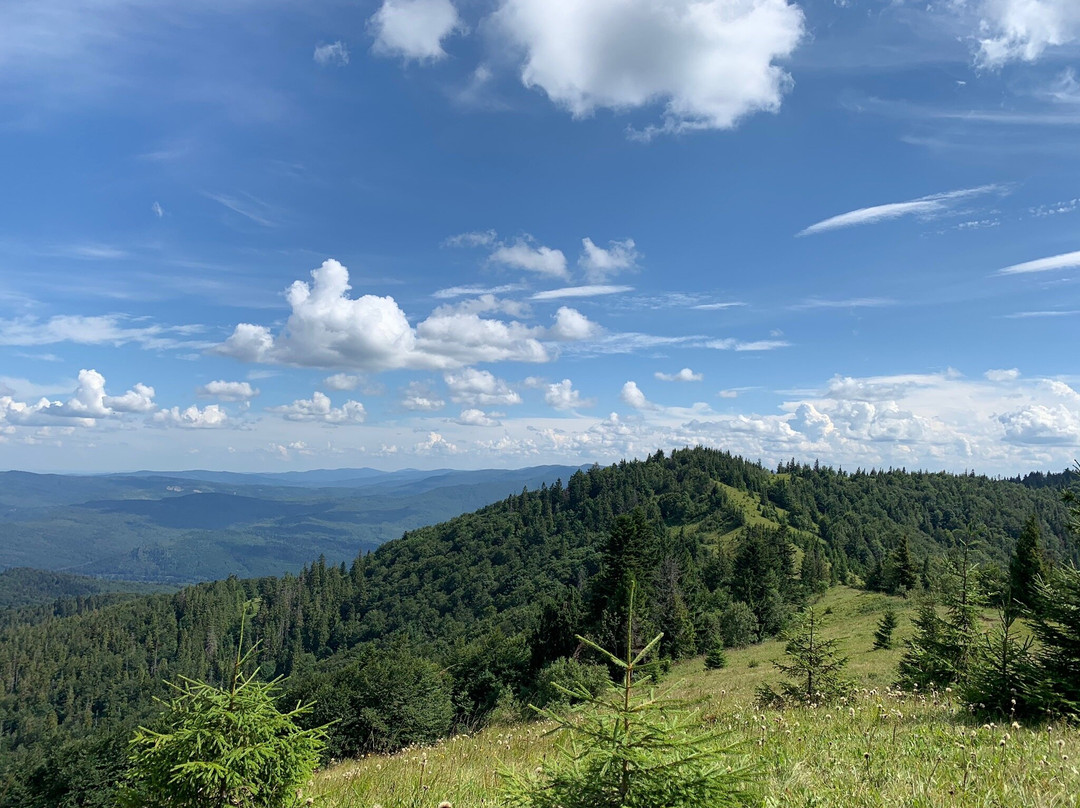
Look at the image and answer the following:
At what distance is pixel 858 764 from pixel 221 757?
647cm

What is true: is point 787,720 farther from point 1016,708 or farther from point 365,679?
point 365,679

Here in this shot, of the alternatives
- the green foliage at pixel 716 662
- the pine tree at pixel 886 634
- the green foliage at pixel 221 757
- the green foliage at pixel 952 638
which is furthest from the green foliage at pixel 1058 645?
the green foliage at pixel 716 662

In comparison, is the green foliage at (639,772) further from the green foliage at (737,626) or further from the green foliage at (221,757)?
the green foliage at (737,626)

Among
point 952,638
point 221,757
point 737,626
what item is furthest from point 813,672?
point 737,626

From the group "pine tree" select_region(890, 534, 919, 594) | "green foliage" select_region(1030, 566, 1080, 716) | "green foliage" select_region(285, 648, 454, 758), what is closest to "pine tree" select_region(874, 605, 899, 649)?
"pine tree" select_region(890, 534, 919, 594)

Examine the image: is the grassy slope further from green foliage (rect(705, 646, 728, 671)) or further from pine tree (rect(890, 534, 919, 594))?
pine tree (rect(890, 534, 919, 594))

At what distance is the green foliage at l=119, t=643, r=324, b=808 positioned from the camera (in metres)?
4.93

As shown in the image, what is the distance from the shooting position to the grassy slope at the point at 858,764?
15.7 feet

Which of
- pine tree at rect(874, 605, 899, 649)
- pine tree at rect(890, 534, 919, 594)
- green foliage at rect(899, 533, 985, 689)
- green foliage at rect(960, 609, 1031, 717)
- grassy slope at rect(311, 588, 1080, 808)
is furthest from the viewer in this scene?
pine tree at rect(890, 534, 919, 594)

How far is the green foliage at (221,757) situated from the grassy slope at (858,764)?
1.91ft

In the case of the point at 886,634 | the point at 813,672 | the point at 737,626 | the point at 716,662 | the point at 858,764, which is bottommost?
the point at 737,626

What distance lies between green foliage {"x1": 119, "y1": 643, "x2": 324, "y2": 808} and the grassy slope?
58 cm

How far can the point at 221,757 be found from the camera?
16.2 feet

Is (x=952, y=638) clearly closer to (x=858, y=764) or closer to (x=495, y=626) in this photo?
(x=858, y=764)
